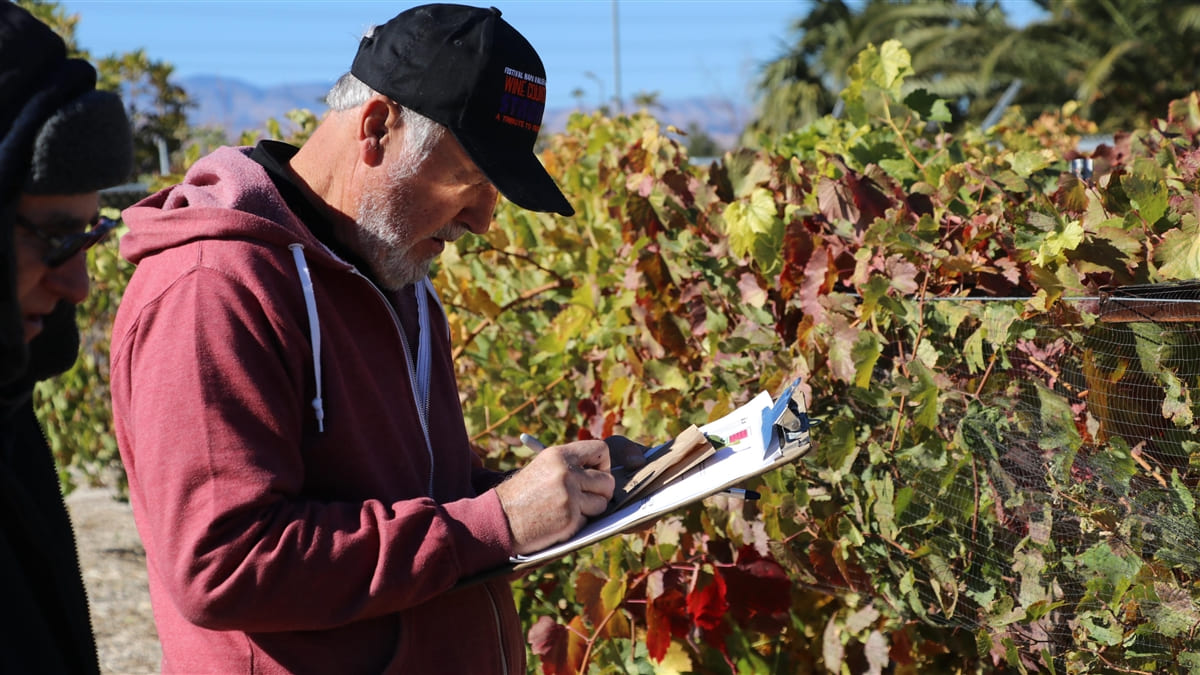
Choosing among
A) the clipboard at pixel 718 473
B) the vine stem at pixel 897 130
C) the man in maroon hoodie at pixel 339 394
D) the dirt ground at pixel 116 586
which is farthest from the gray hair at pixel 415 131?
the dirt ground at pixel 116 586

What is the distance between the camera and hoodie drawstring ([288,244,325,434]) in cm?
165

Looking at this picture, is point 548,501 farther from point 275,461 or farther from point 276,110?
point 276,110

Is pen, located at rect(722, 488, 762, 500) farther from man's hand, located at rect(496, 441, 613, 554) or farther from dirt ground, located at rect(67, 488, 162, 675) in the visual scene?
dirt ground, located at rect(67, 488, 162, 675)

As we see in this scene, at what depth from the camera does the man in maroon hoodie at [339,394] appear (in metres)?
1.54

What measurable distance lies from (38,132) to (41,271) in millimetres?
153

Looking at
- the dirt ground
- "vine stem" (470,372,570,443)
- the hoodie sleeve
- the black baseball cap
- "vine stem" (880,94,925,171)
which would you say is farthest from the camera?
the dirt ground

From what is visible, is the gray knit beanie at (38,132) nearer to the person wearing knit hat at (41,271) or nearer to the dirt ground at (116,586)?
the person wearing knit hat at (41,271)

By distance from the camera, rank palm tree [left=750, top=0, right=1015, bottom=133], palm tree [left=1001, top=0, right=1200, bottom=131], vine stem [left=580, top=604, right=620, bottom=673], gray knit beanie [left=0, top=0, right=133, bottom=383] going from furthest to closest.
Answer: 1. palm tree [left=750, top=0, right=1015, bottom=133]
2. palm tree [left=1001, top=0, right=1200, bottom=131]
3. vine stem [left=580, top=604, right=620, bottom=673]
4. gray knit beanie [left=0, top=0, right=133, bottom=383]

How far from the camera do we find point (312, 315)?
1671 mm

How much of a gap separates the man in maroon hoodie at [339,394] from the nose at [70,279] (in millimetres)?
208

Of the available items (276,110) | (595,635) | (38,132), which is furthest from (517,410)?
(276,110)

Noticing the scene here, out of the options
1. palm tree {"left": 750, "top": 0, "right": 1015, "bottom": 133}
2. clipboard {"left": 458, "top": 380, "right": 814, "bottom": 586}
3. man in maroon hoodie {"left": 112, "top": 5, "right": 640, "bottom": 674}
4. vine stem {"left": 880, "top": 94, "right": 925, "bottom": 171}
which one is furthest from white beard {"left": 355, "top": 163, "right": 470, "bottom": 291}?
palm tree {"left": 750, "top": 0, "right": 1015, "bottom": 133}

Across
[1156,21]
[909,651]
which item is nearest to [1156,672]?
[909,651]

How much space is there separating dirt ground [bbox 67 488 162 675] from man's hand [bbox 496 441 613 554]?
3.00 m
